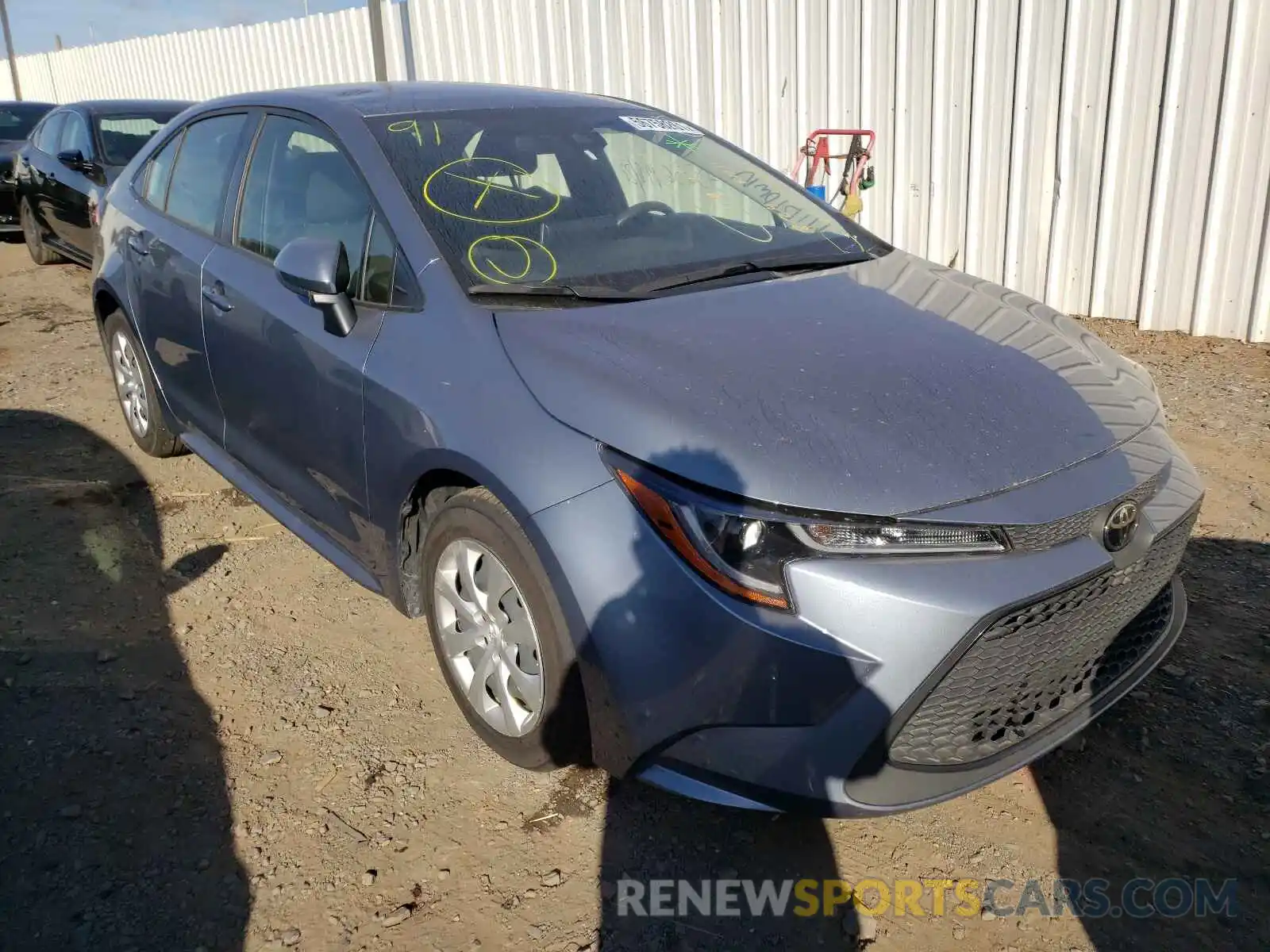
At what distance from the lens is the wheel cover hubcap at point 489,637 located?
7.93 ft

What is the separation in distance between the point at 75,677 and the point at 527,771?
151 centimetres

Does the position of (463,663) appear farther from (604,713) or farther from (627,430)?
(627,430)

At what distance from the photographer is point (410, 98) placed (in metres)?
3.37

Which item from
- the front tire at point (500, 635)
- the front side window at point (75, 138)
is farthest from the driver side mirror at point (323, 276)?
the front side window at point (75, 138)

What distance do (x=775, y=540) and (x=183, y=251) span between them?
289 cm

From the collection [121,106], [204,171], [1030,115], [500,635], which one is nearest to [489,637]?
[500,635]

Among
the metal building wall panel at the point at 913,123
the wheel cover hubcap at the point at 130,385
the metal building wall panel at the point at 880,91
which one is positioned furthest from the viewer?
the metal building wall panel at the point at 880,91

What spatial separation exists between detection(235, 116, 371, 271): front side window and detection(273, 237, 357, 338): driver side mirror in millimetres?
81

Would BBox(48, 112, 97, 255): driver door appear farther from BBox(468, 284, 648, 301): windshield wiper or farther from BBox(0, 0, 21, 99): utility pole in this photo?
BBox(0, 0, 21, 99): utility pole

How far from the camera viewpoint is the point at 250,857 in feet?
7.90

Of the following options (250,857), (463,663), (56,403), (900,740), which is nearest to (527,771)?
(463,663)

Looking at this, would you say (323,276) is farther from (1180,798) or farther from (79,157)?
(79,157)

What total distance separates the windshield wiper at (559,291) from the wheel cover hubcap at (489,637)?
66cm

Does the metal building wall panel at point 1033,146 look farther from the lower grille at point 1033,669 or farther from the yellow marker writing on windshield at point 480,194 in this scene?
the lower grille at point 1033,669
